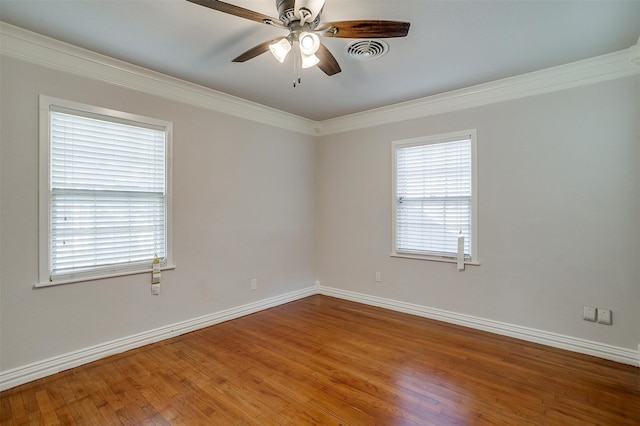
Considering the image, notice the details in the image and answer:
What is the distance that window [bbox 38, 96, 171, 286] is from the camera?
2.59m

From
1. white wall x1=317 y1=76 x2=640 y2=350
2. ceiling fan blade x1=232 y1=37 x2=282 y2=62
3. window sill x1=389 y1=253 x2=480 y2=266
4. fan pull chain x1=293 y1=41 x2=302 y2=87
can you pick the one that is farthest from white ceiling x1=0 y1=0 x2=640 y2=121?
window sill x1=389 y1=253 x2=480 y2=266

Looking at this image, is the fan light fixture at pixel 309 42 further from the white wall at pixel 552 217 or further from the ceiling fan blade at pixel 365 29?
the white wall at pixel 552 217

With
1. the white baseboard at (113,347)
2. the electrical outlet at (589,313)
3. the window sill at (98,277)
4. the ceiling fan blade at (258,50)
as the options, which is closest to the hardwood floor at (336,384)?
the white baseboard at (113,347)

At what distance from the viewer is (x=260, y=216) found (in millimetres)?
4203

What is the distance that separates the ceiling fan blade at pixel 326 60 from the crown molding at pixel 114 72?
5.79 feet

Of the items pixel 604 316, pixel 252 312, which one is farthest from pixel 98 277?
pixel 604 316

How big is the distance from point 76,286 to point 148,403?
1.24 meters

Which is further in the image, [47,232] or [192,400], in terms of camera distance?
[47,232]

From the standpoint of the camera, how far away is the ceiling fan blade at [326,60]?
2.12 metres

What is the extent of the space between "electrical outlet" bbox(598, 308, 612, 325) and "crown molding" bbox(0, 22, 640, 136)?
2.06m

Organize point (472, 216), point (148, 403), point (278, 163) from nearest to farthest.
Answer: point (148, 403) < point (472, 216) < point (278, 163)

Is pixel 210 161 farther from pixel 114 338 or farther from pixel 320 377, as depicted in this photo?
pixel 320 377

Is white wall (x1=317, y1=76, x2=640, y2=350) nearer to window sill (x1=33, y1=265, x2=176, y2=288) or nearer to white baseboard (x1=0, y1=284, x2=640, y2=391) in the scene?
white baseboard (x1=0, y1=284, x2=640, y2=391)

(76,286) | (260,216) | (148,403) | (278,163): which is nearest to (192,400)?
(148,403)
